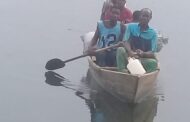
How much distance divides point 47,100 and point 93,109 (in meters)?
0.73

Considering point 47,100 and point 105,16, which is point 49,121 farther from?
point 105,16

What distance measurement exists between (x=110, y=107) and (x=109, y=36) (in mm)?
1102

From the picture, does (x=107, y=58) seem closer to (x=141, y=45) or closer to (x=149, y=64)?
(x=141, y=45)

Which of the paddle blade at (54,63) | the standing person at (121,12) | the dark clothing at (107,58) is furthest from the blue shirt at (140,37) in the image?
the paddle blade at (54,63)

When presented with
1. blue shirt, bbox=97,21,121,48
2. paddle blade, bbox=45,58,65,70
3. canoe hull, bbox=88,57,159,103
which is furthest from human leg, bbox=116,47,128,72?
paddle blade, bbox=45,58,65,70

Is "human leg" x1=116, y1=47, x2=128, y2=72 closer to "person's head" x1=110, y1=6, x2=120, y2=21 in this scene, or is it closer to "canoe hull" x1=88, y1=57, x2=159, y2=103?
"canoe hull" x1=88, y1=57, x2=159, y2=103

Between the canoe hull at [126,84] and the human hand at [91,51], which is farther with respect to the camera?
the human hand at [91,51]

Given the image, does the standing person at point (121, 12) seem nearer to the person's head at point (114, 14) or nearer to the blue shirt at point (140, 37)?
the person's head at point (114, 14)

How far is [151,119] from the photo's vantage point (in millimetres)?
8891

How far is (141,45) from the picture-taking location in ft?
30.3

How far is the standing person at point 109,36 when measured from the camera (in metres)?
9.48

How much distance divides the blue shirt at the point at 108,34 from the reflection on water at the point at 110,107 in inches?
28.1

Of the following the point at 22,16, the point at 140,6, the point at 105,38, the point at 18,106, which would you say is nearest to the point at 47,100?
the point at 18,106

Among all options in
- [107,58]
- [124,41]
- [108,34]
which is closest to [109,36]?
[108,34]
